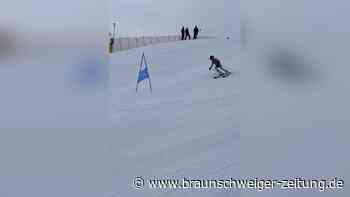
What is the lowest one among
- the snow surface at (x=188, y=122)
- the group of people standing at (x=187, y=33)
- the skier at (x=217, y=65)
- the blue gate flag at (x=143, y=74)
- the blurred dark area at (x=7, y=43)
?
the snow surface at (x=188, y=122)

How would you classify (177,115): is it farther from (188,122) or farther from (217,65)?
(217,65)

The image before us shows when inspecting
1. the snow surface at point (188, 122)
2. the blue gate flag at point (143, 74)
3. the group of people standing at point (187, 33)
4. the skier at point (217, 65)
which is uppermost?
the group of people standing at point (187, 33)

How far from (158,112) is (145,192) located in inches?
13.5

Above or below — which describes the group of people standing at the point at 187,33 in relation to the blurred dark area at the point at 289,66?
above

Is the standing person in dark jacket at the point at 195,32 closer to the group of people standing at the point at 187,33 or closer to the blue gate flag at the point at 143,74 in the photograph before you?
the group of people standing at the point at 187,33

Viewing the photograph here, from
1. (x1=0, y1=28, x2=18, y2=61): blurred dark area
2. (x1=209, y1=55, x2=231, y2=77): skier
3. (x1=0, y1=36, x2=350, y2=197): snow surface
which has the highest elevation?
(x1=0, y1=28, x2=18, y2=61): blurred dark area

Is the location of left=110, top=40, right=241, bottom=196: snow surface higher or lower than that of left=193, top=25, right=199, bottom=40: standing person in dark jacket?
lower

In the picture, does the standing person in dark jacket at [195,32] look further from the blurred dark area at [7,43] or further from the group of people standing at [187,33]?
the blurred dark area at [7,43]

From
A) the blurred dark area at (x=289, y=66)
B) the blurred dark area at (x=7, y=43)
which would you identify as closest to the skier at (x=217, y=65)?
the blurred dark area at (x=289, y=66)

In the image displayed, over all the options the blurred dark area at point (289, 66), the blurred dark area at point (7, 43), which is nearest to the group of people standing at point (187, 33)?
the blurred dark area at point (289, 66)

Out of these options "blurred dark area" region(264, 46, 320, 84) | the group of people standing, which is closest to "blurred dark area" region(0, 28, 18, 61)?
the group of people standing

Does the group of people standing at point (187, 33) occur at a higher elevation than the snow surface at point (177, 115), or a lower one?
higher

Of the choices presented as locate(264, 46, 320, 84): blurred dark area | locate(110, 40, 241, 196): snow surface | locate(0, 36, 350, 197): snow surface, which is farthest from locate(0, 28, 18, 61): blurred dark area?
locate(264, 46, 320, 84): blurred dark area

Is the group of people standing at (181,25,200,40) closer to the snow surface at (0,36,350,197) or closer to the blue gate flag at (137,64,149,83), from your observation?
Result: the snow surface at (0,36,350,197)
